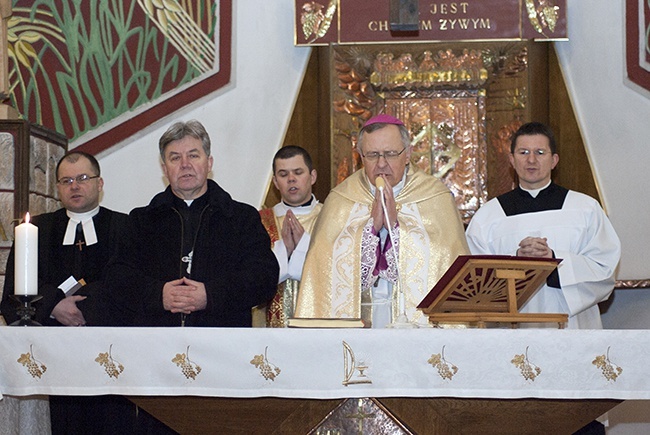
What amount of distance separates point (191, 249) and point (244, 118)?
3.06 metres

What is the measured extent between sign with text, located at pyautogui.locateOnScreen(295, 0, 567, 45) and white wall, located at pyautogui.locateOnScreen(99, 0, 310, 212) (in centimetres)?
22

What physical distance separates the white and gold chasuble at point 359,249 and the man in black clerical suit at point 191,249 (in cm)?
38

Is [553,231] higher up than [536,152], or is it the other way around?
[536,152]

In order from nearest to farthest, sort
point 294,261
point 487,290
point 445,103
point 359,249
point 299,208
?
1. point 487,290
2. point 359,249
3. point 294,261
4. point 299,208
5. point 445,103

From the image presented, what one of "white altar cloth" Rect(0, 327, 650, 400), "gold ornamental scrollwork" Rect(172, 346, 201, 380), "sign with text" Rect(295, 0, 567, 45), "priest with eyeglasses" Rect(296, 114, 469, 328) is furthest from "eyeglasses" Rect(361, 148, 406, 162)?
"sign with text" Rect(295, 0, 567, 45)

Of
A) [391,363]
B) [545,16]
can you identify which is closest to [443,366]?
[391,363]

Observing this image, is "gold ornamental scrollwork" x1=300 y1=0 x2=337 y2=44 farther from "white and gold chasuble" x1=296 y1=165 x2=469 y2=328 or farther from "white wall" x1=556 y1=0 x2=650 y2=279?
"white and gold chasuble" x1=296 y1=165 x2=469 y2=328

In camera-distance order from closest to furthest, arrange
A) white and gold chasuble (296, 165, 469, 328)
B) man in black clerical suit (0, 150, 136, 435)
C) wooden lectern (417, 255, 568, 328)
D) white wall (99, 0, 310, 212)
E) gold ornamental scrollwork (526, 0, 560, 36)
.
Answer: wooden lectern (417, 255, 568, 328) → white and gold chasuble (296, 165, 469, 328) → man in black clerical suit (0, 150, 136, 435) → gold ornamental scrollwork (526, 0, 560, 36) → white wall (99, 0, 310, 212)

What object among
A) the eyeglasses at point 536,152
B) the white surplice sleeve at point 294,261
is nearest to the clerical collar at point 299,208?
the white surplice sleeve at point 294,261

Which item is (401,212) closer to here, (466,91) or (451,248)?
(451,248)

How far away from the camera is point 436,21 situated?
739cm

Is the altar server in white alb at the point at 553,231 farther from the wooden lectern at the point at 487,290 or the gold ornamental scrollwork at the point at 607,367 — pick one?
the gold ornamental scrollwork at the point at 607,367

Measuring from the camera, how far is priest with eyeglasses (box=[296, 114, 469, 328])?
4.84 meters

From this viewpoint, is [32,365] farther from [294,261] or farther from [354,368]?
[294,261]
